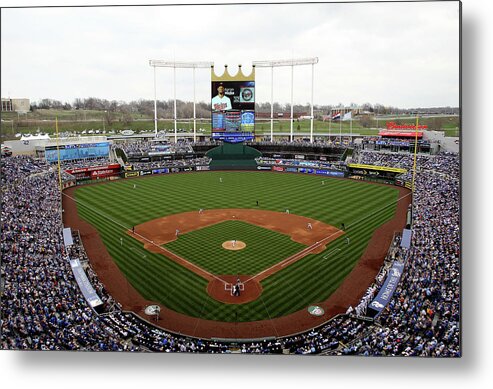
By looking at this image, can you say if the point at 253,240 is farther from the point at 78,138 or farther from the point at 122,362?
the point at 78,138

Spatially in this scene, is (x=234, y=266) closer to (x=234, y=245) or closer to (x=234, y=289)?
(x=234, y=289)

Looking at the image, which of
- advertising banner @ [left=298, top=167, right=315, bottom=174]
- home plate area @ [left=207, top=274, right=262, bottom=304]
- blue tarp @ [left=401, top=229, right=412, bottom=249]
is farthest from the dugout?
home plate area @ [left=207, top=274, right=262, bottom=304]

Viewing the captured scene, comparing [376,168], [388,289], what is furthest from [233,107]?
[388,289]

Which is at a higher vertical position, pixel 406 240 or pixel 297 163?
pixel 297 163


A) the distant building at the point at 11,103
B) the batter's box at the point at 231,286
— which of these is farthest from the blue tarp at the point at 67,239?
the batter's box at the point at 231,286

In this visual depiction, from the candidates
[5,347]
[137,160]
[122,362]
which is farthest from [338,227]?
[137,160]

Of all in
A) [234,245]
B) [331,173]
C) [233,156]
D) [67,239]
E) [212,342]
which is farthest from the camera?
[233,156]

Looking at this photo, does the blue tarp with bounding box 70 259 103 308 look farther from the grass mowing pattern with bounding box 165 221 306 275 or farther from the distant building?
the distant building
